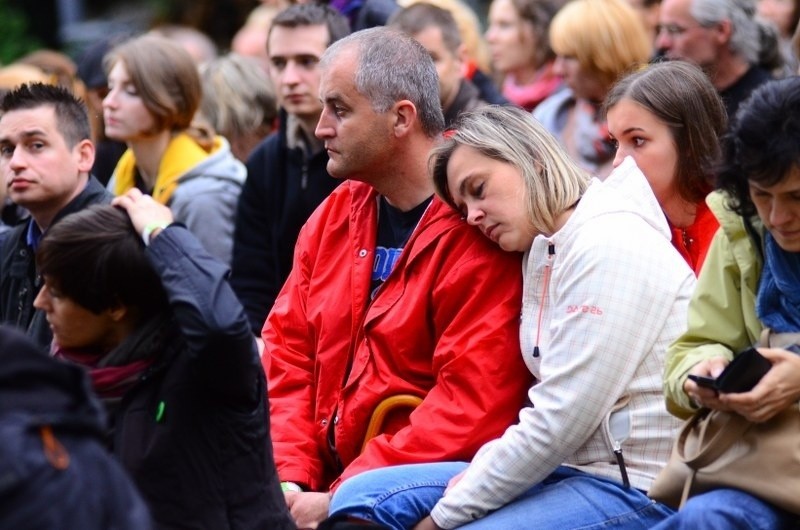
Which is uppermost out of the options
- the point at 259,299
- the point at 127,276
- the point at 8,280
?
the point at 127,276

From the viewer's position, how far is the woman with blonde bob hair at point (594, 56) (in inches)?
254

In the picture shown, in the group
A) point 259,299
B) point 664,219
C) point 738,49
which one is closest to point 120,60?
point 259,299

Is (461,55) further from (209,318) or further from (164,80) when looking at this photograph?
(209,318)

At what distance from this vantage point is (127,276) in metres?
3.58

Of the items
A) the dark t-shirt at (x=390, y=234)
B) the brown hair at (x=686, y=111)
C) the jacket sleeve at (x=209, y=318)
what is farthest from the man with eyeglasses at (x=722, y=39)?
the jacket sleeve at (x=209, y=318)

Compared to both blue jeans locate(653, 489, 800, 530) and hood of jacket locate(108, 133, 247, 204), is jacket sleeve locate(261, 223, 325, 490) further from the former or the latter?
hood of jacket locate(108, 133, 247, 204)

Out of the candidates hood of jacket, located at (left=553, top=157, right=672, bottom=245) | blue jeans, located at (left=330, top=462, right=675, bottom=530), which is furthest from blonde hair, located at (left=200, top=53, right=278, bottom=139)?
blue jeans, located at (left=330, top=462, right=675, bottom=530)

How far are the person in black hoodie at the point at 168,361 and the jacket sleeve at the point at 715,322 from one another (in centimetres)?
105

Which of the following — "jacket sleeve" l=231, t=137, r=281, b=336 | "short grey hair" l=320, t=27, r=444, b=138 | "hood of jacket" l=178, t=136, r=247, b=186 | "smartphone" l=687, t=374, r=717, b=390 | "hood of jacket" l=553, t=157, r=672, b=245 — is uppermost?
"short grey hair" l=320, t=27, r=444, b=138

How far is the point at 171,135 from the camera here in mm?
6605

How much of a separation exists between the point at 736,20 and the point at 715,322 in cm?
311

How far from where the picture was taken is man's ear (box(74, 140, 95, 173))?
5129 millimetres

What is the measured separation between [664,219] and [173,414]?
1.50 meters

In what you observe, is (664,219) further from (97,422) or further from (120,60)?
(120,60)
